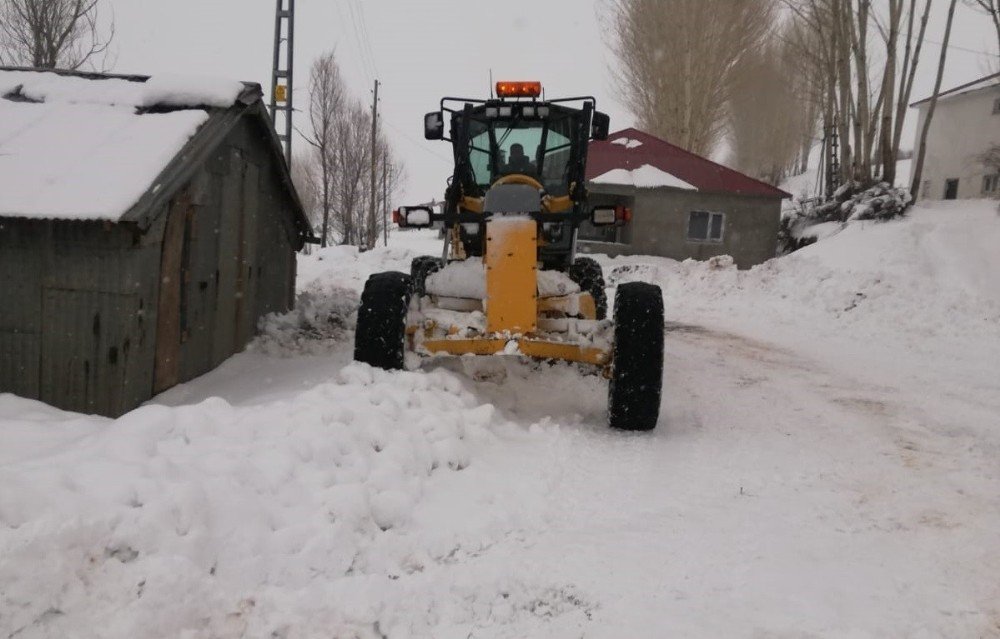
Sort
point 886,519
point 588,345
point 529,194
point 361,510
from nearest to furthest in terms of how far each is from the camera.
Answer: point 361,510, point 886,519, point 588,345, point 529,194

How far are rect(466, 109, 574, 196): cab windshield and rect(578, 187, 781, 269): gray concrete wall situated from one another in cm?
1711

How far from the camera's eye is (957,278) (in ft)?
44.9

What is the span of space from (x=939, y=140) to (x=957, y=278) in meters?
19.0

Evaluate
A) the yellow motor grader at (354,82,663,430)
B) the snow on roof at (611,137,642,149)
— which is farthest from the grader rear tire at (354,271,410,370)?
the snow on roof at (611,137,642,149)

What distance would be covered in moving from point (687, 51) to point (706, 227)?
34.8 ft

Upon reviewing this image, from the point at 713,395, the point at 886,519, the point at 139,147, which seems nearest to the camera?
the point at 886,519

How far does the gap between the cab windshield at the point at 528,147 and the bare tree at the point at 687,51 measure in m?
26.7

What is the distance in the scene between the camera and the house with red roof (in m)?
24.2

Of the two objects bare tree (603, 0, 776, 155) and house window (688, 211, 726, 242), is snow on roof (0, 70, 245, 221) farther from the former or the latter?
bare tree (603, 0, 776, 155)

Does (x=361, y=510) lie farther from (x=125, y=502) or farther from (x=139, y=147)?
(x=139, y=147)

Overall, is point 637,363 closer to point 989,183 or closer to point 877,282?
point 877,282

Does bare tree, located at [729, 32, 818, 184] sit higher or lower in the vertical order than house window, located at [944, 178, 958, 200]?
higher

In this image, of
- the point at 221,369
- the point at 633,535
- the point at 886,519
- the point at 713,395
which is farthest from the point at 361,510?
the point at 221,369

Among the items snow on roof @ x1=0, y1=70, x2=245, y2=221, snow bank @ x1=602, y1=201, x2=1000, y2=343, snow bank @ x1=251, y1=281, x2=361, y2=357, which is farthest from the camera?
snow bank @ x1=602, y1=201, x2=1000, y2=343
